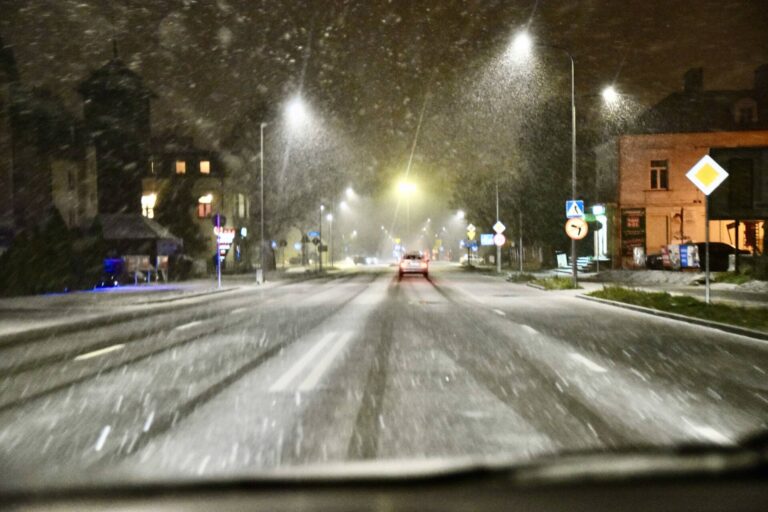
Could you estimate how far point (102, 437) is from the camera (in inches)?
237

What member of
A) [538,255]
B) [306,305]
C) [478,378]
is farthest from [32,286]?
[538,255]

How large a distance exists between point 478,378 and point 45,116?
40.8m

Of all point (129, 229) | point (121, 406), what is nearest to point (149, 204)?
point (129, 229)

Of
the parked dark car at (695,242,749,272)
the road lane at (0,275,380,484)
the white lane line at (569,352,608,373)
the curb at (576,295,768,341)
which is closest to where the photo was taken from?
the road lane at (0,275,380,484)

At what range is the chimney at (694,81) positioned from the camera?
4903 centimetres

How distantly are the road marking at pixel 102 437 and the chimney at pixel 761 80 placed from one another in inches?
1979

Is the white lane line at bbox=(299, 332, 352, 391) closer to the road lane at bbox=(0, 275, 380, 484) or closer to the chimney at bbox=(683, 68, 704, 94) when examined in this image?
the road lane at bbox=(0, 275, 380, 484)

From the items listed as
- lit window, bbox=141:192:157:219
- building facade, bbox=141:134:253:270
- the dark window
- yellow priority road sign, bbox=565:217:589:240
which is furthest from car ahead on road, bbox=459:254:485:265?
yellow priority road sign, bbox=565:217:589:240

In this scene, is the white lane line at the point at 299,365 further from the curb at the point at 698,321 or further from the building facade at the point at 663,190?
the building facade at the point at 663,190

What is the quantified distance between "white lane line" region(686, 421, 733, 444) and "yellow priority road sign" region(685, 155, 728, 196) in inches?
517

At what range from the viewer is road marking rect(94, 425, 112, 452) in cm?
569

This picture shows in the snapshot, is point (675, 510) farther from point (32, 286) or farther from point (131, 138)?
point (131, 138)

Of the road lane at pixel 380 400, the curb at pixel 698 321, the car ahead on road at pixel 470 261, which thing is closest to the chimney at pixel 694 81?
the car ahead on road at pixel 470 261

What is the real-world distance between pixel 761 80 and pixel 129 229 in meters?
40.6
